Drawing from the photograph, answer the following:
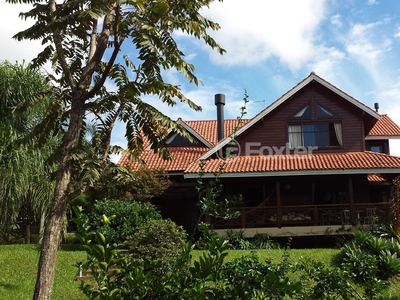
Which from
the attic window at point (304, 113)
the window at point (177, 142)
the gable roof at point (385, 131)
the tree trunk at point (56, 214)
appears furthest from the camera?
the gable roof at point (385, 131)

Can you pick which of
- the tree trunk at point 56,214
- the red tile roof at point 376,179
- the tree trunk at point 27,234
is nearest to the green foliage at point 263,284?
the tree trunk at point 56,214

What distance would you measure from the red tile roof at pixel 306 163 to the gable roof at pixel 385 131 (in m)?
6.13

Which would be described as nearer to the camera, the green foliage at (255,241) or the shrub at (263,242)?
the green foliage at (255,241)

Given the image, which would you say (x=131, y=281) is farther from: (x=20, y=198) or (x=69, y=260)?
(x=20, y=198)

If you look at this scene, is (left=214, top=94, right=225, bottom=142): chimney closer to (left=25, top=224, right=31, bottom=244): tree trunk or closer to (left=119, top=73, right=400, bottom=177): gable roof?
(left=119, top=73, right=400, bottom=177): gable roof

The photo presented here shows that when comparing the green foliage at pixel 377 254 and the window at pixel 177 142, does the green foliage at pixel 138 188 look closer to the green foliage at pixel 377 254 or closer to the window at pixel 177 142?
the window at pixel 177 142

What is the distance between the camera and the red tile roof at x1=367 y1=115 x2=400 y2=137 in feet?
83.5

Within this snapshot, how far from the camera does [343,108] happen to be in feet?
67.6

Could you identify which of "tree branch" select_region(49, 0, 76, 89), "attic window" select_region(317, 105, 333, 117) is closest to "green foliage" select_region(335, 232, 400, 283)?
"attic window" select_region(317, 105, 333, 117)

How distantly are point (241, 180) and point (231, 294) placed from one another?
1829cm

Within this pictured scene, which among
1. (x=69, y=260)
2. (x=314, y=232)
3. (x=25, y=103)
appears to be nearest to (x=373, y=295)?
(x=25, y=103)

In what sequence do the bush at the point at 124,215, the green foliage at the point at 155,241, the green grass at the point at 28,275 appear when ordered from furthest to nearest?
the bush at the point at 124,215 < the green foliage at the point at 155,241 < the green grass at the point at 28,275

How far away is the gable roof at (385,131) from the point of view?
25375 mm

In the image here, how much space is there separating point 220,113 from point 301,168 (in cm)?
686
